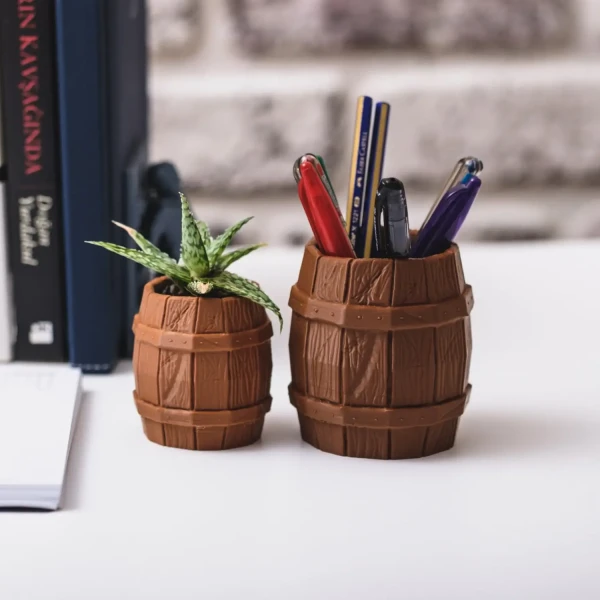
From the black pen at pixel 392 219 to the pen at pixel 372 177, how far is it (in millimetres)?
10

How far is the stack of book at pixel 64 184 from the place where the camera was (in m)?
0.55

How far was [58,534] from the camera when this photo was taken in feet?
1.27

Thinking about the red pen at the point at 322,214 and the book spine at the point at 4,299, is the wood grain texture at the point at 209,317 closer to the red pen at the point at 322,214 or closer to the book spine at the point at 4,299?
the red pen at the point at 322,214

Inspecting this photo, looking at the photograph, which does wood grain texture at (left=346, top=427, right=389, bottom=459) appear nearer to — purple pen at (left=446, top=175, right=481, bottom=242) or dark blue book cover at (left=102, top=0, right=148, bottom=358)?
purple pen at (left=446, top=175, right=481, bottom=242)

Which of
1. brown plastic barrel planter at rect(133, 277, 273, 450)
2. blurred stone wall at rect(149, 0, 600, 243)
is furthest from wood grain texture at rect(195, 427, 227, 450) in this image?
blurred stone wall at rect(149, 0, 600, 243)

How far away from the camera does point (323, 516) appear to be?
1.32ft

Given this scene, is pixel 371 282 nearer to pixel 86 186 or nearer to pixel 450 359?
pixel 450 359

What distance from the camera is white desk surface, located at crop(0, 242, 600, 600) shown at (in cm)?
35

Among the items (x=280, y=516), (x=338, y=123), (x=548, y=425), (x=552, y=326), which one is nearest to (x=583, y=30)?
(x=338, y=123)

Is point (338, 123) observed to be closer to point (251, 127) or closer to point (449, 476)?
point (251, 127)

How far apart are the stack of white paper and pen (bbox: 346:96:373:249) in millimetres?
152

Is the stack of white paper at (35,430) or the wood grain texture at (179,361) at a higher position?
the wood grain texture at (179,361)

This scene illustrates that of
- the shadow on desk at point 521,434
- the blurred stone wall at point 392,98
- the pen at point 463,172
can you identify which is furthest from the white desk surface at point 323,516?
the blurred stone wall at point 392,98

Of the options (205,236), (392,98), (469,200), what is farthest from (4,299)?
(392,98)
